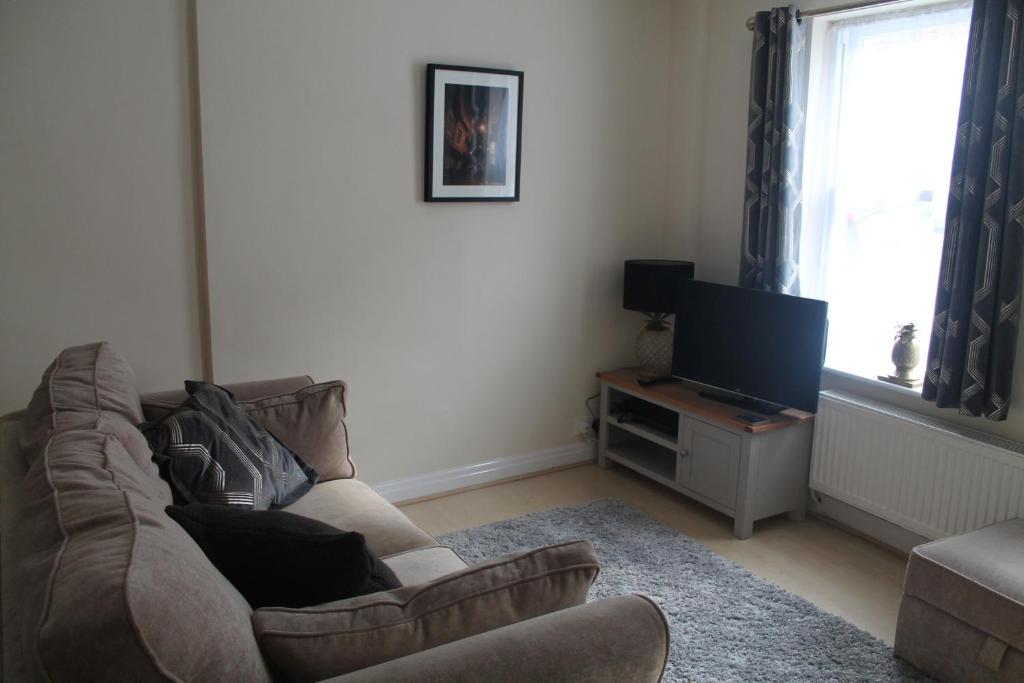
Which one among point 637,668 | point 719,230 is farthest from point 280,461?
point 719,230

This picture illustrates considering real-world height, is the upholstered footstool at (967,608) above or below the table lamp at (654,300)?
below

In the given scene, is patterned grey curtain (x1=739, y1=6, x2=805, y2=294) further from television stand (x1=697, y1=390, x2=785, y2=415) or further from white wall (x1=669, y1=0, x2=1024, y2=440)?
television stand (x1=697, y1=390, x2=785, y2=415)

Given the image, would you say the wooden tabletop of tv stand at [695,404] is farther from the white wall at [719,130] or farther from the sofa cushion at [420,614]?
the sofa cushion at [420,614]

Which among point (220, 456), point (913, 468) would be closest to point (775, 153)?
point (913, 468)

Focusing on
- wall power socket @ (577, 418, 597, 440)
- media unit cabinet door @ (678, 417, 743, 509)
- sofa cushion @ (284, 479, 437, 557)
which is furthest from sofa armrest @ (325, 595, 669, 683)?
wall power socket @ (577, 418, 597, 440)

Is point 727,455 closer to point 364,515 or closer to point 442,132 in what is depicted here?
point 364,515

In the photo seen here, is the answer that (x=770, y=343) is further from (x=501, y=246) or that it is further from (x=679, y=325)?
(x=501, y=246)

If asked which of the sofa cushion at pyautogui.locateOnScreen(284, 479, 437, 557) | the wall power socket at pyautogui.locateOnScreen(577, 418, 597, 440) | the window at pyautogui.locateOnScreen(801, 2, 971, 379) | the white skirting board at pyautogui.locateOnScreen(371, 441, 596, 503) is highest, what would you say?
the window at pyautogui.locateOnScreen(801, 2, 971, 379)

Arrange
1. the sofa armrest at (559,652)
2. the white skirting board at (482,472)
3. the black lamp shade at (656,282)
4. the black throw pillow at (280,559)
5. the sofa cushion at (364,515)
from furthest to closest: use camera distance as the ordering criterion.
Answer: the black lamp shade at (656,282) → the white skirting board at (482,472) → the sofa cushion at (364,515) → the black throw pillow at (280,559) → the sofa armrest at (559,652)

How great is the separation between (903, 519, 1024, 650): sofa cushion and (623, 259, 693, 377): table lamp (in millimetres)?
1757

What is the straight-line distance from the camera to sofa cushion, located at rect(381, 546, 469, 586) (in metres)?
2.28

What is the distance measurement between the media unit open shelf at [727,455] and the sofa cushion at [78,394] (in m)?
2.32

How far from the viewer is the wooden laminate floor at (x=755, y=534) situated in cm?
317

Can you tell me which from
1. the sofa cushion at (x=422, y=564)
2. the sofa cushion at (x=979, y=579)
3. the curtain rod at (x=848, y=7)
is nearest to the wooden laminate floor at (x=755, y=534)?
the sofa cushion at (x=979, y=579)
